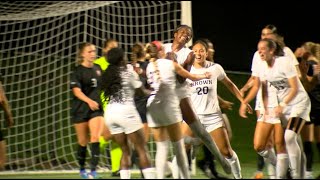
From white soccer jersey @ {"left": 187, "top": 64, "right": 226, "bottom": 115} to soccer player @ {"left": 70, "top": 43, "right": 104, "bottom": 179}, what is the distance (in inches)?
52.4

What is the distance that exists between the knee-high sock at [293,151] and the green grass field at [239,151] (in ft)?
5.04

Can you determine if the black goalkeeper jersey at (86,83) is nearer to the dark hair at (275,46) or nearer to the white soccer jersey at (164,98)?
the white soccer jersey at (164,98)

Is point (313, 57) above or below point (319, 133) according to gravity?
above

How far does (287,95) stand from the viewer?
7766mm

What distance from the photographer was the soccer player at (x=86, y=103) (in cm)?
942

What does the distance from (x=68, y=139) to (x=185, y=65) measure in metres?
5.00

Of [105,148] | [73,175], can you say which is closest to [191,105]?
[73,175]

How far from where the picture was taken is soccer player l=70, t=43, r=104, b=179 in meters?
9.42

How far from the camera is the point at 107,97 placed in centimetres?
777

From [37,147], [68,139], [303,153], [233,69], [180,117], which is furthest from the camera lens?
[233,69]

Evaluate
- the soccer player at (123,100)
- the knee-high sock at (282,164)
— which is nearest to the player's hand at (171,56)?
the soccer player at (123,100)

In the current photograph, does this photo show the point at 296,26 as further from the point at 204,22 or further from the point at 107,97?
the point at 107,97

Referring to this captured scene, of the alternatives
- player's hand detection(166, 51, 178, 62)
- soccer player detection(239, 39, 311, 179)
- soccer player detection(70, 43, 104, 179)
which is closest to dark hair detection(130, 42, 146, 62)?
soccer player detection(70, 43, 104, 179)

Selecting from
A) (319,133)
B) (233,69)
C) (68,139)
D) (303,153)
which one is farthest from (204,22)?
(303,153)
